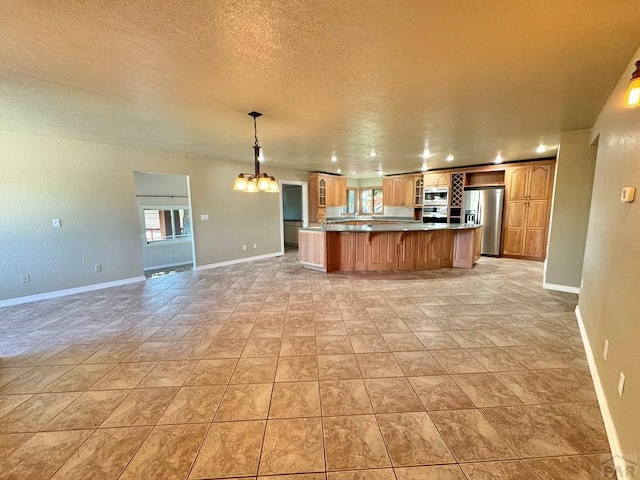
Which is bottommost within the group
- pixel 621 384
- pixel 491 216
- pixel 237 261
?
pixel 237 261

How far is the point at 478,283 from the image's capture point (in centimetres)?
458

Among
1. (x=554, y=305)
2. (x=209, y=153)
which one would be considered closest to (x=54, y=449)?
(x=209, y=153)

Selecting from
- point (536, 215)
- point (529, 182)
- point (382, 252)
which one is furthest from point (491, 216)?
point (382, 252)

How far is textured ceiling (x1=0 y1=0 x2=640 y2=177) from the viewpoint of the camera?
4.67 ft

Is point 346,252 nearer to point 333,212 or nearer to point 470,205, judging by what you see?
point 470,205

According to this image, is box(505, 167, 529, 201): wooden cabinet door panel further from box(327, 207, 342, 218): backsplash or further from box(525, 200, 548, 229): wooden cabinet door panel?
box(327, 207, 342, 218): backsplash

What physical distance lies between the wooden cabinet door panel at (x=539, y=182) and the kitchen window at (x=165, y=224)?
843cm

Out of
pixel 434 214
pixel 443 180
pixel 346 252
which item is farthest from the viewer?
pixel 434 214

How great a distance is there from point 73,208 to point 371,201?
8.28 meters

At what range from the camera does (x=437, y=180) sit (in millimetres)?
7566

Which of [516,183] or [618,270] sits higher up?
[516,183]

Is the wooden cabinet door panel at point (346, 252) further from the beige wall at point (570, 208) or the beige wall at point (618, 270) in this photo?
the beige wall at point (618, 270)

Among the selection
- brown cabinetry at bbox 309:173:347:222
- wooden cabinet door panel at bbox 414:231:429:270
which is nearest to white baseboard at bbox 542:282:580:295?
wooden cabinet door panel at bbox 414:231:429:270

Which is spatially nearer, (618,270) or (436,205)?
(618,270)
